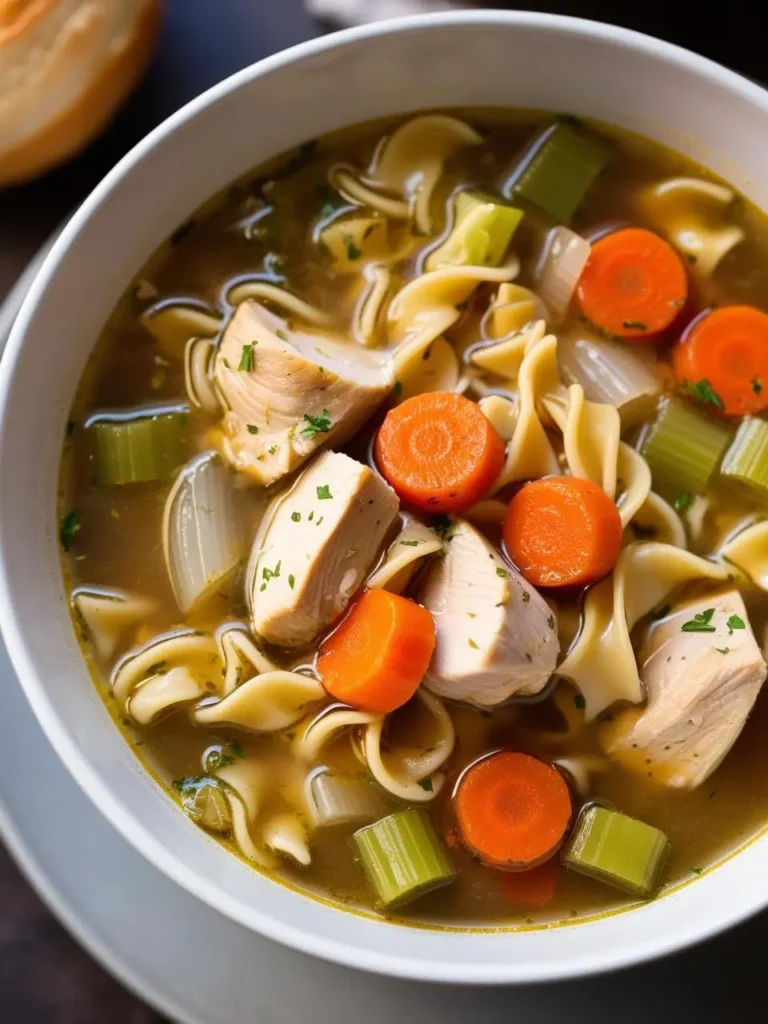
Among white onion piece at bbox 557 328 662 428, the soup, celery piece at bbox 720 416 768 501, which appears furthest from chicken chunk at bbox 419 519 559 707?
celery piece at bbox 720 416 768 501

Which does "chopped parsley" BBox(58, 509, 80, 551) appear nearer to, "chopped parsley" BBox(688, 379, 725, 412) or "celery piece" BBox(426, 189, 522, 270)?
"celery piece" BBox(426, 189, 522, 270)

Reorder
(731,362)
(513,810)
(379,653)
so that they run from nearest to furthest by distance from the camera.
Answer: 1. (379,653)
2. (513,810)
3. (731,362)

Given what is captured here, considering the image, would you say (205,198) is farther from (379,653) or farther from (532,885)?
(532,885)

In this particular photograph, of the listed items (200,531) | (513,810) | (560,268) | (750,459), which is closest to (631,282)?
(560,268)

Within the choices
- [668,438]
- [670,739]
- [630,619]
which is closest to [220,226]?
[668,438]

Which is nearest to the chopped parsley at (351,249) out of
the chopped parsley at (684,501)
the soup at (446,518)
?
the soup at (446,518)

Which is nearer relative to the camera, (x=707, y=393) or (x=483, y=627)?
(x=483, y=627)
